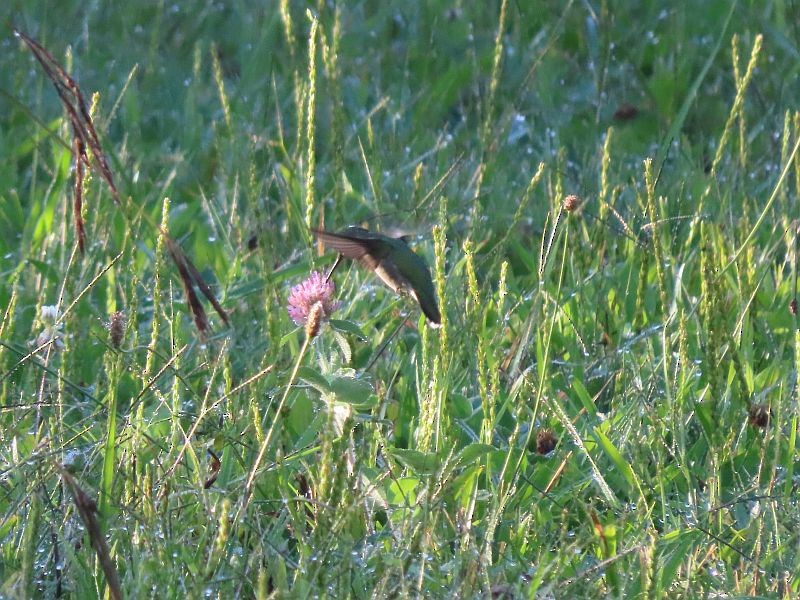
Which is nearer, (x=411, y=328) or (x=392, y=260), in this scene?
A: (x=392, y=260)

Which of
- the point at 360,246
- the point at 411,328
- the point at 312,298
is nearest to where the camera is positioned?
the point at 312,298

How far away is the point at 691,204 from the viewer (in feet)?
10.5

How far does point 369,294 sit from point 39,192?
117 cm

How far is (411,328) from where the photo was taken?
8.55 feet

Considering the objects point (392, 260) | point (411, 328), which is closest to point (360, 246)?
point (392, 260)

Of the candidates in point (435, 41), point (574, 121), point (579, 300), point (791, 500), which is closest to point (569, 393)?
point (579, 300)

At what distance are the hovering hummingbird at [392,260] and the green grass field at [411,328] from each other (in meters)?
0.05

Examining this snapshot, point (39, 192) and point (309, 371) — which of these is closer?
point (309, 371)

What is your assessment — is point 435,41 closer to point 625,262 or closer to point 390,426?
point 625,262

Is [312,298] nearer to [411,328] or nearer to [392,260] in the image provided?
[392,260]

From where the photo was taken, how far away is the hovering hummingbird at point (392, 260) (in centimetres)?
187

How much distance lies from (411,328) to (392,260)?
690mm

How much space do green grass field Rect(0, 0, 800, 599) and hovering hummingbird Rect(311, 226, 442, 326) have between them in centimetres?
5

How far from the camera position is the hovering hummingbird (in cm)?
187
